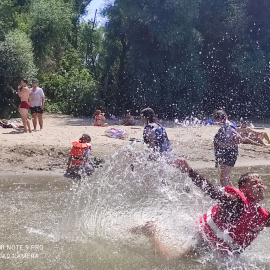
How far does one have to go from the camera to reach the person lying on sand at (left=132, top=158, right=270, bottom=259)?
3773 millimetres

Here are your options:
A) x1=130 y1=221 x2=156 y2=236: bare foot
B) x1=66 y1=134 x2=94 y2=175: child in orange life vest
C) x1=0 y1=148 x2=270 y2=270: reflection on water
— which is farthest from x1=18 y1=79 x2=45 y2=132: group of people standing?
x1=130 y1=221 x2=156 y2=236: bare foot

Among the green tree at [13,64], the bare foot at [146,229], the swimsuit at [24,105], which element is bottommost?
the bare foot at [146,229]

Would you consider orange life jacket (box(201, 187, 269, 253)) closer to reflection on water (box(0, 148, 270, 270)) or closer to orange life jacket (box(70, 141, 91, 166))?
reflection on water (box(0, 148, 270, 270))

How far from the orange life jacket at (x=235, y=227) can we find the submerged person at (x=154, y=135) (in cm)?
228

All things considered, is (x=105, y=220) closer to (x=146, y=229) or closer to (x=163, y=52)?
(x=146, y=229)

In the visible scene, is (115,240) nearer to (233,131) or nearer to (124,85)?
(233,131)

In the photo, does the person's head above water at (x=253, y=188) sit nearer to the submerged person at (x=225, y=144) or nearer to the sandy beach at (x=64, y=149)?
the submerged person at (x=225, y=144)

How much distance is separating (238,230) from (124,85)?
1869 cm

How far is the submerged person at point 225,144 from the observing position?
6414mm

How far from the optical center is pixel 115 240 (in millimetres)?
4949

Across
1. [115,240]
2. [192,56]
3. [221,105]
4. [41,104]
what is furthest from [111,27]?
[115,240]

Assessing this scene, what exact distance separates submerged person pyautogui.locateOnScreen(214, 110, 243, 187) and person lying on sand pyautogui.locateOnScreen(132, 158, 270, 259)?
2.49 m

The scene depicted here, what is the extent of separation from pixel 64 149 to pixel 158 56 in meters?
11.8

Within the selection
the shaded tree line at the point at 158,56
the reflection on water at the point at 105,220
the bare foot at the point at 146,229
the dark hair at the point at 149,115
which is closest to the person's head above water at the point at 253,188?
the reflection on water at the point at 105,220
